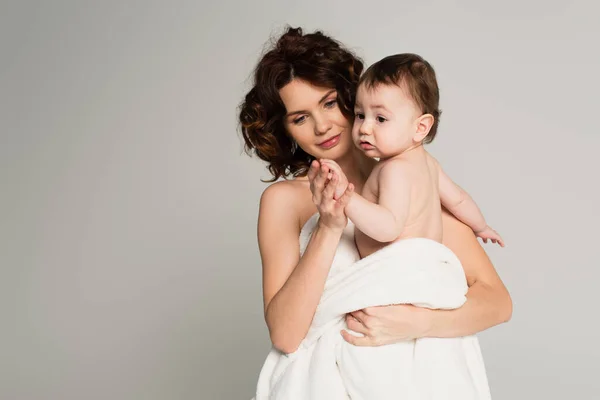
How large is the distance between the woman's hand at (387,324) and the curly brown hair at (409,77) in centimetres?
60

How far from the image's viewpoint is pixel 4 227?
457 cm

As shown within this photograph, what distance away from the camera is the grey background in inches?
164

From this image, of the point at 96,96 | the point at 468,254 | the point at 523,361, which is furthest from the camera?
the point at 96,96

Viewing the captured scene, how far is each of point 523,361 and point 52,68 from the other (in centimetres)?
300

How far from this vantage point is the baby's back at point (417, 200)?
2340 mm

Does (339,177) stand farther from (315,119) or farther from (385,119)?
(315,119)

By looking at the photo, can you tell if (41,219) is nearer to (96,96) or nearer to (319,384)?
(96,96)

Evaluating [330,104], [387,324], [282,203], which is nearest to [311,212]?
[282,203]

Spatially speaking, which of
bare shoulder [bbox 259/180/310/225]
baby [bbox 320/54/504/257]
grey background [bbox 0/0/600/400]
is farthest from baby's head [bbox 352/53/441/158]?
grey background [bbox 0/0/600/400]

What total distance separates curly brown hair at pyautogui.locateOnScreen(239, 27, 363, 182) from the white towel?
62 cm

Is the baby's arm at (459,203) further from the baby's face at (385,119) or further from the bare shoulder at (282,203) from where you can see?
the bare shoulder at (282,203)

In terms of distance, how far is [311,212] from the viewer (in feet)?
8.89

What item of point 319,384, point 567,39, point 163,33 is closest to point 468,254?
point 319,384

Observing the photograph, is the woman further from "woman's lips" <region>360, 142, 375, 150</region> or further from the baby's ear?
the baby's ear
